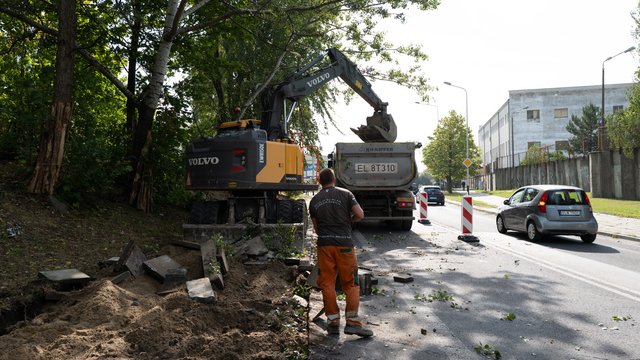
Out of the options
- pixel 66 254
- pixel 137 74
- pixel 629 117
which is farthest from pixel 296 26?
pixel 629 117

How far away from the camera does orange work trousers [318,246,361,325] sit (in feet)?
16.3

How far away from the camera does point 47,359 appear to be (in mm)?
3674

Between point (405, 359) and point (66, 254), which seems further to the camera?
point (66, 254)

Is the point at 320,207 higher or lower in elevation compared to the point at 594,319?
higher

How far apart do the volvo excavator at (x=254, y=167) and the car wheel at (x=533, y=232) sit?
6.21 meters

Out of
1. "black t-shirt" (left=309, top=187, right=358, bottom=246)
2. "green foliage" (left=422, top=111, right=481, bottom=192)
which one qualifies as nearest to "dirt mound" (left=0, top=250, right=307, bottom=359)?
"black t-shirt" (left=309, top=187, right=358, bottom=246)

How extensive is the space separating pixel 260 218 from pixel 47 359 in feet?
21.7

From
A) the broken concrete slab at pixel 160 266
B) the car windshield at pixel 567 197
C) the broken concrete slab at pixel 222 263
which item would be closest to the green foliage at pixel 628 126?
the car windshield at pixel 567 197

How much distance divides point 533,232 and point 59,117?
38.8 ft

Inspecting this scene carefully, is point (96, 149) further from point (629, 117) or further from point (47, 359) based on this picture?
point (629, 117)

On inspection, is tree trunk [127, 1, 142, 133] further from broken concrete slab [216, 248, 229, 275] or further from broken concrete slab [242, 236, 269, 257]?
broken concrete slab [216, 248, 229, 275]

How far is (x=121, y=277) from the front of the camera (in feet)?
19.8

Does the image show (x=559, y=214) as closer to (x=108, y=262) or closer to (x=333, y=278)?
(x=333, y=278)

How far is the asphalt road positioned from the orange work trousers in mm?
267
